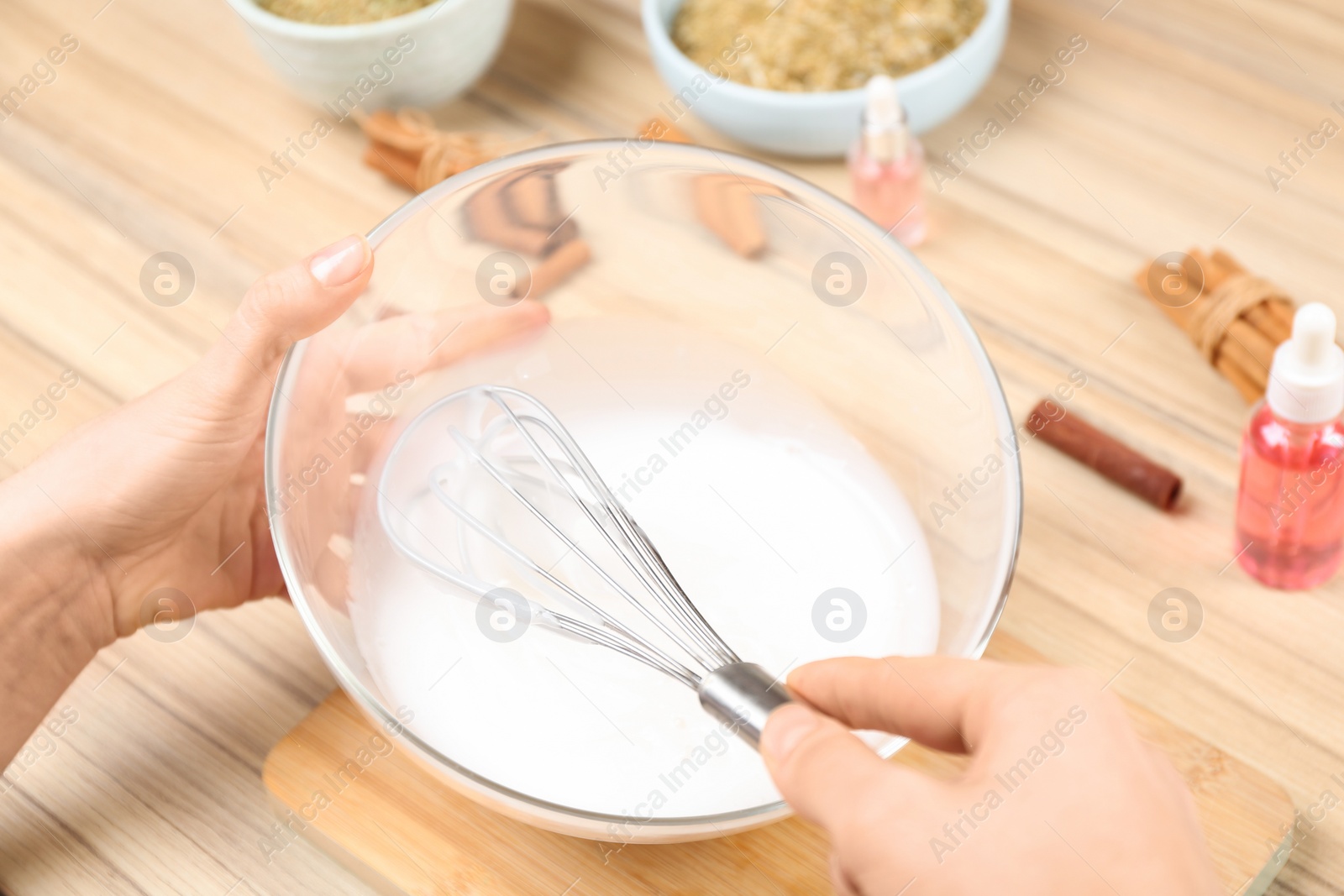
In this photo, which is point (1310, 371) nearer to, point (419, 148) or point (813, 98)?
point (813, 98)

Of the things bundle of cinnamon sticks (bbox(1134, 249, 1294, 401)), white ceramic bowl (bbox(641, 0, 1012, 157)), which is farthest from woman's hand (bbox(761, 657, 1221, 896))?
white ceramic bowl (bbox(641, 0, 1012, 157))

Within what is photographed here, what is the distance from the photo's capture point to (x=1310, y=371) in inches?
20.7

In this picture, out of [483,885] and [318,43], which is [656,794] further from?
[318,43]

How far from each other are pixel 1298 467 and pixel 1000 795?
11.5 inches

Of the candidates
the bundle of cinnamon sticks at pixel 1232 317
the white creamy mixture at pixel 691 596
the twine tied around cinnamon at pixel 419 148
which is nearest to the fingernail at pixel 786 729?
the white creamy mixture at pixel 691 596

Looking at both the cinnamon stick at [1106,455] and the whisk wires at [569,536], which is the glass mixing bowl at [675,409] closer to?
the whisk wires at [569,536]

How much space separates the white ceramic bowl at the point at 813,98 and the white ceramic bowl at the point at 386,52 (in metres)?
0.12

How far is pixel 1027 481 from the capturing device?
669 millimetres

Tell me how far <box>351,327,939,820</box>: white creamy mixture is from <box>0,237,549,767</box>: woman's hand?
7 cm

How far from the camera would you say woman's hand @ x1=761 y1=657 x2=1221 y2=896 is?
0.36 meters

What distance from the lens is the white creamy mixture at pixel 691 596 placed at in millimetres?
512

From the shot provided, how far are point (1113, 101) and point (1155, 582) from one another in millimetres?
367

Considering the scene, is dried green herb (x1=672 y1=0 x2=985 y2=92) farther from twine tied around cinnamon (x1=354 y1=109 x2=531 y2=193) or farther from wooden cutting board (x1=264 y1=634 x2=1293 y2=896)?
wooden cutting board (x1=264 y1=634 x2=1293 y2=896)

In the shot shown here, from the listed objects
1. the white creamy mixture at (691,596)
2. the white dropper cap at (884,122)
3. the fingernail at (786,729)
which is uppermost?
the fingernail at (786,729)
